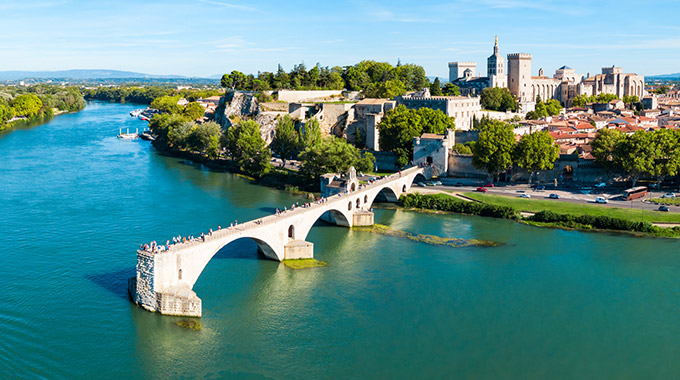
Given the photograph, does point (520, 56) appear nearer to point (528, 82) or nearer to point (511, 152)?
point (528, 82)

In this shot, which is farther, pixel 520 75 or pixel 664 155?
pixel 520 75

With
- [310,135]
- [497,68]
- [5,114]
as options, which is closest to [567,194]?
[310,135]

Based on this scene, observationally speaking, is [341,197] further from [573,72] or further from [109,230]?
[573,72]

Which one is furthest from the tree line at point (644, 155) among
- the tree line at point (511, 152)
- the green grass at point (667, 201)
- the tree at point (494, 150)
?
the tree at point (494, 150)

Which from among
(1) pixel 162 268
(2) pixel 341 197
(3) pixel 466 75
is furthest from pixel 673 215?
(3) pixel 466 75

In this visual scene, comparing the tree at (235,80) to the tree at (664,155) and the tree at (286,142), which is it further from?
the tree at (664,155)

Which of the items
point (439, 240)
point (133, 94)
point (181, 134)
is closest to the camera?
point (439, 240)

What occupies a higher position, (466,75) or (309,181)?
(466,75)

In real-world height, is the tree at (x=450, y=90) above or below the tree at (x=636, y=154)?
above
